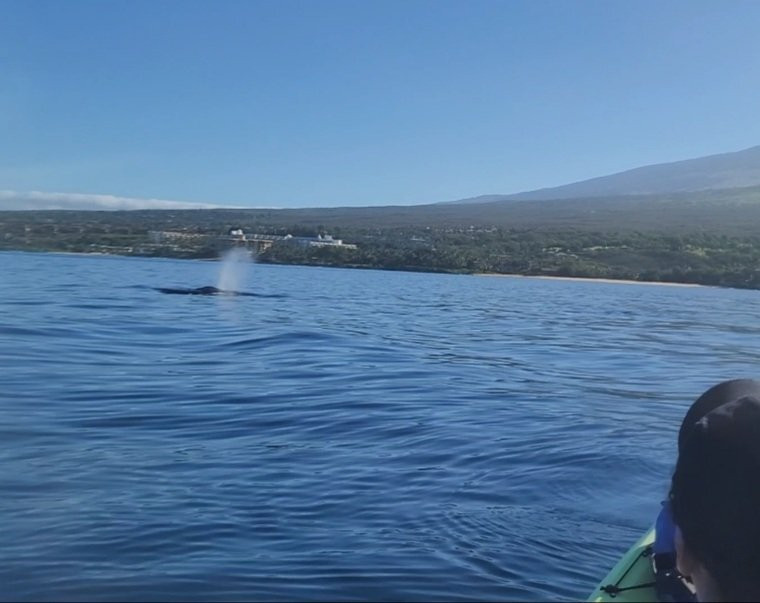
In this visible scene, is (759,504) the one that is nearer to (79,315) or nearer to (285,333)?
(285,333)

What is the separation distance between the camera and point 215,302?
28781 mm

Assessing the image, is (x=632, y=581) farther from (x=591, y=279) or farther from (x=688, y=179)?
(x=688, y=179)

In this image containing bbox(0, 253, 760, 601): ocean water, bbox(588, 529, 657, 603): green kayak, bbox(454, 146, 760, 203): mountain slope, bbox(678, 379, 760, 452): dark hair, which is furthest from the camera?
bbox(454, 146, 760, 203): mountain slope

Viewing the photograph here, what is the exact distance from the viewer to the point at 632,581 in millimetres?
4402

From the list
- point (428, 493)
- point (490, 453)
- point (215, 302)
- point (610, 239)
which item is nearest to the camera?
point (428, 493)

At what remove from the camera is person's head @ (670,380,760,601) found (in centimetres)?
368

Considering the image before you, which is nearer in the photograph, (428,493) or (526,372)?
(428,493)

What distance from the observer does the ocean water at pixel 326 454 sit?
6.23 meters

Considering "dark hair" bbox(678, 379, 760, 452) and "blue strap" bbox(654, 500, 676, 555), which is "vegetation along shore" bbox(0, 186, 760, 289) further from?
"blue strap" bbox(654, 500, 676, 555)

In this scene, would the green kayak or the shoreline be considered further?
the shoreline

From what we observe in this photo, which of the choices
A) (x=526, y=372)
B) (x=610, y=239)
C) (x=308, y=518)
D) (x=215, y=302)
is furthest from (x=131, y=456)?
(x=610, y=239)

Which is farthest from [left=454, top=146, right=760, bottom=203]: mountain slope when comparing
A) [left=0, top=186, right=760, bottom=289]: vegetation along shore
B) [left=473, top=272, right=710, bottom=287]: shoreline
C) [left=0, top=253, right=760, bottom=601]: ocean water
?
[left=0, top=253, right=760, bottom=601]: ocean water

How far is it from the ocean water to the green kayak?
1434 mm

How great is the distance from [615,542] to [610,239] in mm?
58100
